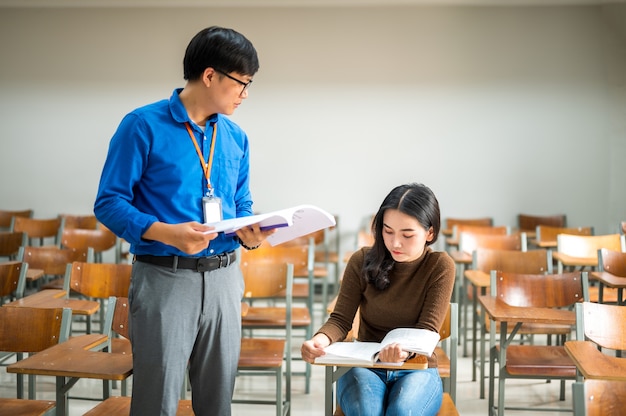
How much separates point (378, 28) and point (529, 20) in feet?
5.10

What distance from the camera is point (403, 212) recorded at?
2.15 m

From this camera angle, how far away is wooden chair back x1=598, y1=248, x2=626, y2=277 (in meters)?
3.96

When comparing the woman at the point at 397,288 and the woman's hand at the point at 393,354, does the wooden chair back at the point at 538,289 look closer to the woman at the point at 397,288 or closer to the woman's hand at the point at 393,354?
the woman at the point at 397,288

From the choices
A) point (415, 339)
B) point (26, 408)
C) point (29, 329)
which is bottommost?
point (26, 408)

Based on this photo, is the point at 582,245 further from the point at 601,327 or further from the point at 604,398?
the point at 604,398

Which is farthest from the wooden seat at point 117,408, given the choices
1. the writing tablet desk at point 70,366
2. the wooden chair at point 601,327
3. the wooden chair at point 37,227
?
the wooden chair at point 37,227

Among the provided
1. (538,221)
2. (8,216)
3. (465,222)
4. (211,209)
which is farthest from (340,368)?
(8,216)

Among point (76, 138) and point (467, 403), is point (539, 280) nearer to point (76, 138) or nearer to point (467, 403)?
point (467, 403)

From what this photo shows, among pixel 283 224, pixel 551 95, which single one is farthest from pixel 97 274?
pixel 551 95

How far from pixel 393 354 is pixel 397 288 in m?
0.39

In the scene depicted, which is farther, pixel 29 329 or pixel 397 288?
pixel 29 329

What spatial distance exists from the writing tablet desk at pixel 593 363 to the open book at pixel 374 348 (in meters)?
0.50

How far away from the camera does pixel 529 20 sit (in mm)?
6676

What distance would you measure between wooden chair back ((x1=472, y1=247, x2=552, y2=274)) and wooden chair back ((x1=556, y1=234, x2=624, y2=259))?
698 mm
